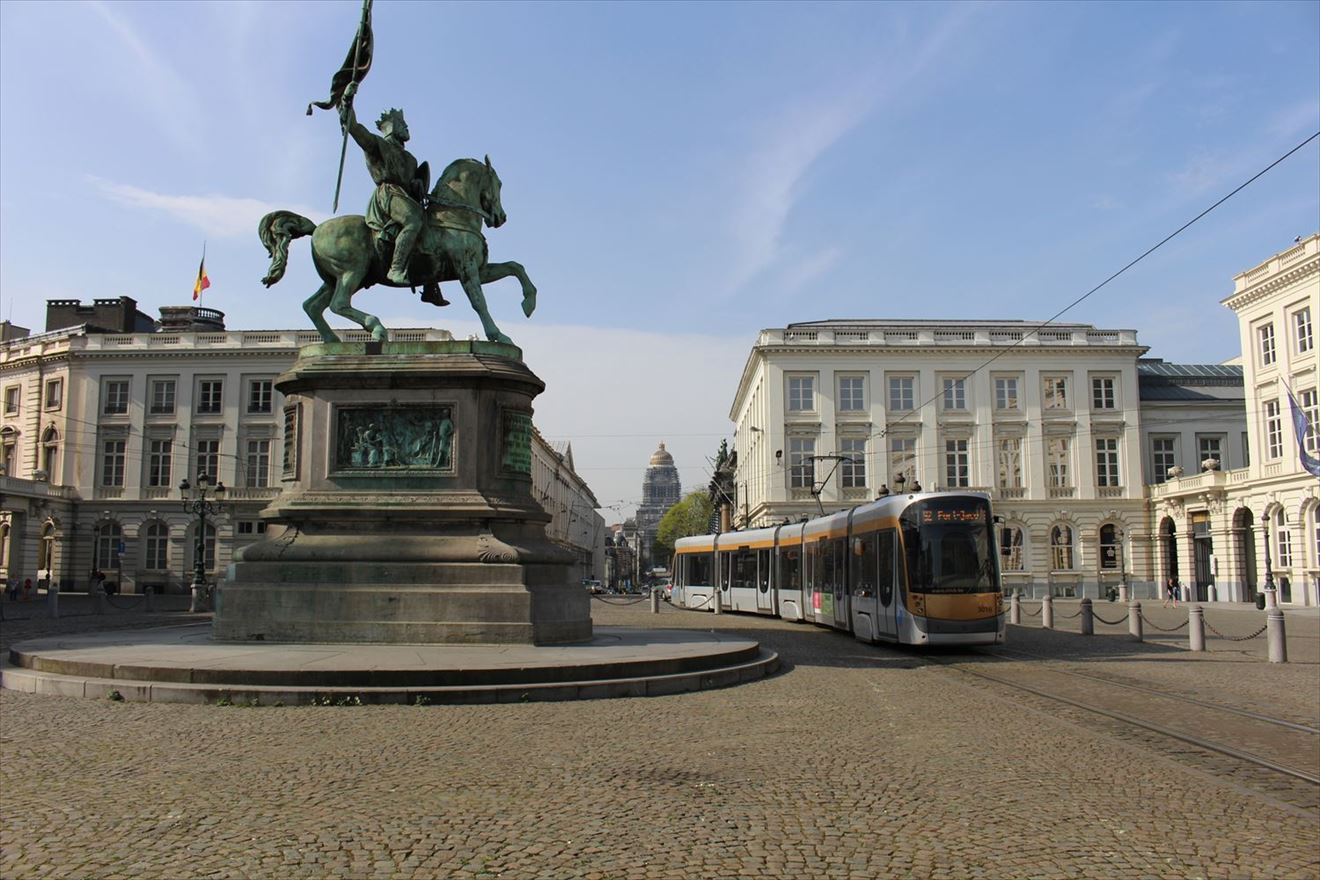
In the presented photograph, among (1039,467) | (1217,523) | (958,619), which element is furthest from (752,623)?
(1039,467)

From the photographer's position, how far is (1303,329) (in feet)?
148

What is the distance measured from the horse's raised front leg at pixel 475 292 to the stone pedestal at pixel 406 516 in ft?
1.90

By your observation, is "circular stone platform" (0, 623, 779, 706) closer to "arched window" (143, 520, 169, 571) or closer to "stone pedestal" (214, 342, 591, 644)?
"stone pedestal" (214, 342, 591, 644)

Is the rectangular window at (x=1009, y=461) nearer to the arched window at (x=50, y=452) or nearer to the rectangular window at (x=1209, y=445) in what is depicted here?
the rectangular window at (x=1209, y=445)

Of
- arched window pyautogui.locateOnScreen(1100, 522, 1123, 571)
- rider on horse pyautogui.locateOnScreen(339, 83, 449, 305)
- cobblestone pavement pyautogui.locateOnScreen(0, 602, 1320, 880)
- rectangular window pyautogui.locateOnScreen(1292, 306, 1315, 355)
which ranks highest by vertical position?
rectangular window pyautogui.locateOnScreen(1292, 306, 1315, 355)

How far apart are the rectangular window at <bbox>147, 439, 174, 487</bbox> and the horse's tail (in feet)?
160

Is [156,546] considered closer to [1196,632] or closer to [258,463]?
[258,463]

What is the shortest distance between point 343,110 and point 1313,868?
49.4 ft

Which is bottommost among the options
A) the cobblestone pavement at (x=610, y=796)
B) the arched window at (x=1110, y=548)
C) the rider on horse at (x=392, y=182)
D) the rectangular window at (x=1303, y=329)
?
the cobblestone pavement at (x=610, y=796)

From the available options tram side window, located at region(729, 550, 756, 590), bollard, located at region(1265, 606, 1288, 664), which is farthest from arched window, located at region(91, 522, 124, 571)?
bollard, located at region(1265, 606, 1288, 664)

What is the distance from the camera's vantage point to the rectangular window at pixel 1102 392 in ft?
205

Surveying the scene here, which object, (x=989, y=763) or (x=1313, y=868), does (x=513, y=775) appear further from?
(x=1313, y=868)

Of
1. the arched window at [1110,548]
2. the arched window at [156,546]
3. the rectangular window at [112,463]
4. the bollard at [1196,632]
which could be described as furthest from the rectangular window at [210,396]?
the bollard at [1196,632]

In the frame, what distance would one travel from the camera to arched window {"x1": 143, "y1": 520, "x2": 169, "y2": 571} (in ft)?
194
